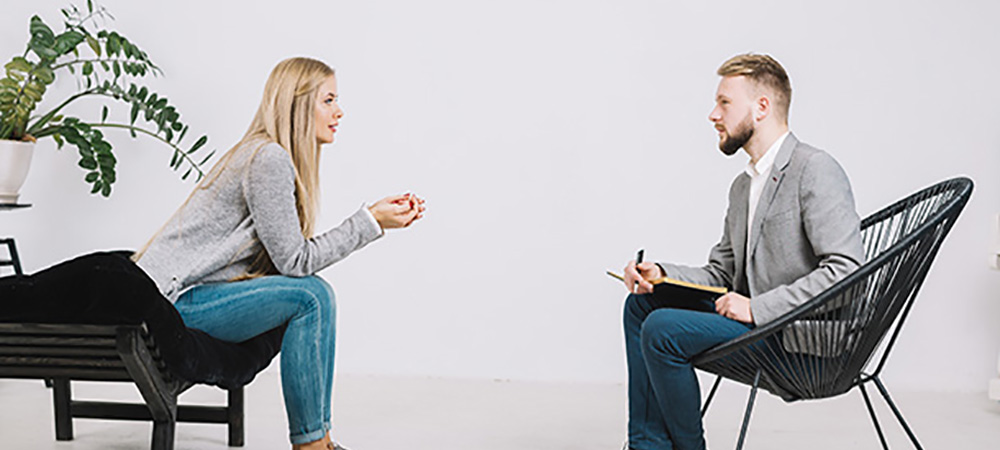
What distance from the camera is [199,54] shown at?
4242 millimetres

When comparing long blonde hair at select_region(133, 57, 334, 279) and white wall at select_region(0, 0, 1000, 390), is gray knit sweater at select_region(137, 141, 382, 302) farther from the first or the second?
white wall at select_region(0, 0, 1000, 390)

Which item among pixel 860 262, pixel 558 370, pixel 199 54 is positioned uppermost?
pixel 199 54

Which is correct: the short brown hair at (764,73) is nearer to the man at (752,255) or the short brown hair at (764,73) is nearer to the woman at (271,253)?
the man at (752,255)

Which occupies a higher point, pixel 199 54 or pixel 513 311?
pixel 199 54

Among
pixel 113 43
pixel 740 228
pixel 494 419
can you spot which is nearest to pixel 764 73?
pixel 740 228

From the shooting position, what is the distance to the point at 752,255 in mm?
2414

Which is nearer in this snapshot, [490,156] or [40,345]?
[40,345]

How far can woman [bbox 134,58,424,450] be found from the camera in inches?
96.8

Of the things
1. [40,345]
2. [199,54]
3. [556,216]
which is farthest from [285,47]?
[40,345]

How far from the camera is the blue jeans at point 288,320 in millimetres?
2451

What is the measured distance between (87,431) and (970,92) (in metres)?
3.36

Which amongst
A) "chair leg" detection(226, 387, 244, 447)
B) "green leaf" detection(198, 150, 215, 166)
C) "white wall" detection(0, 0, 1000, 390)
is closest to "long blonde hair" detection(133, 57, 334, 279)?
"chair leg" detection(226, 387, 244, 447)

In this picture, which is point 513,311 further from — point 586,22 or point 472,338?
point 586,22

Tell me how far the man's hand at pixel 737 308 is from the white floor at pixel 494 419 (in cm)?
92
